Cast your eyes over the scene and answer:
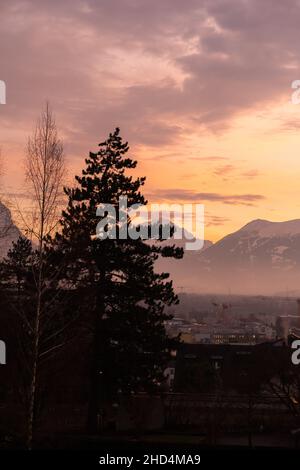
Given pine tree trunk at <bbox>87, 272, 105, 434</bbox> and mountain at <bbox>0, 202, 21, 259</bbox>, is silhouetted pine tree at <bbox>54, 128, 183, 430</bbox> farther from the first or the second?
mountain at <bbox>0, 202, 21, 259</bbox>

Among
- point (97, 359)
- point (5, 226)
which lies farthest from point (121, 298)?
point (5, 226)

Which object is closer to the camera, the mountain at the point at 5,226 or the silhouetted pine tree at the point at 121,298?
the mountain at the point at 5,226

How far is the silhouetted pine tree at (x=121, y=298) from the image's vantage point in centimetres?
2523

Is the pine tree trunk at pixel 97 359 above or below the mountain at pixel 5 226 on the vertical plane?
below

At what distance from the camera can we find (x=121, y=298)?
83.6 feet

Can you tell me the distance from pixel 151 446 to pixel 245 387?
773 inches

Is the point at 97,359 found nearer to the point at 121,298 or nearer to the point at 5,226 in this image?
the point at 121,298

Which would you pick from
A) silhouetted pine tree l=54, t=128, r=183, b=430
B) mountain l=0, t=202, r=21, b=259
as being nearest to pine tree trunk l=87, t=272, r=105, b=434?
silhouetted pine tree l=54, t=128, r=183, b=430

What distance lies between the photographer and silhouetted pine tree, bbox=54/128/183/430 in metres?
25.2

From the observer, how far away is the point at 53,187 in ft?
54.4

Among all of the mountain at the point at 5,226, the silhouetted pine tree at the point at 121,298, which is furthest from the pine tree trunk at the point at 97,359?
the mountain at the point at 5,226

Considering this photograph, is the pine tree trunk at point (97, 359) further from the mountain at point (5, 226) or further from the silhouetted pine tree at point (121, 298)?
the mountain at point (5, 226)
